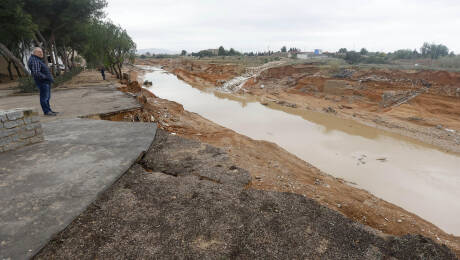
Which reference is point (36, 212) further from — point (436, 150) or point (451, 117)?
point (451, 117)

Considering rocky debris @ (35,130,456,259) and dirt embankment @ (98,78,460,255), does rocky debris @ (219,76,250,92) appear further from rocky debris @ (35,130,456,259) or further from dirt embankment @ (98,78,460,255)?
rocky debris @ (35,130,456,259)

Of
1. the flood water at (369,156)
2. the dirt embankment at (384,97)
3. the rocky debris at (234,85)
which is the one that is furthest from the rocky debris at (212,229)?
the rocky debris at (234,85)

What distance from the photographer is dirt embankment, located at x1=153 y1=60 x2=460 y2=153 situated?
41.0 feet

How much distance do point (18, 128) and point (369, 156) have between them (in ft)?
34.5

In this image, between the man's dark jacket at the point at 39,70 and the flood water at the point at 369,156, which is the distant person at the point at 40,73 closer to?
the man's dark jacket at the point at 39,70

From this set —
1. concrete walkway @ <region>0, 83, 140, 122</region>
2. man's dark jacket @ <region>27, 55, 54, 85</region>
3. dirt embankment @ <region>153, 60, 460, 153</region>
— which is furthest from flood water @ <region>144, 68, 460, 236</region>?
→ man's dark jacket @ <region>27, 55, 54, 85</region>

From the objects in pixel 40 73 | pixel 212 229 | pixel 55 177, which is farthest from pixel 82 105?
pixel 212 229

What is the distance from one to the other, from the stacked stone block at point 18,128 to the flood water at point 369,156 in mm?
7691

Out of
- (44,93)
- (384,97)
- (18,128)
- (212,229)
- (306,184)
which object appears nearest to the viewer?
(212,229)

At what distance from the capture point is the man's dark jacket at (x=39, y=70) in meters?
5.83

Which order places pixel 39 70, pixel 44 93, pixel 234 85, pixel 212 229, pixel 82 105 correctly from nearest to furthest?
pixel 212 229, pixel 39 70, pixel 44 93, pixel 82 105, pixel 234 85

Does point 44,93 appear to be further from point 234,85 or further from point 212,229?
point 234,85

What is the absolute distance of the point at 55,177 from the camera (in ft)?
11.2

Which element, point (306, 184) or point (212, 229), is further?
point (306, 184)
